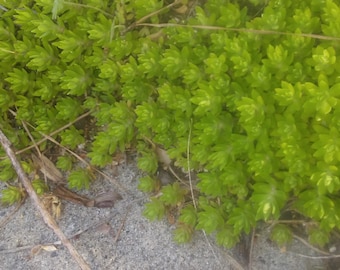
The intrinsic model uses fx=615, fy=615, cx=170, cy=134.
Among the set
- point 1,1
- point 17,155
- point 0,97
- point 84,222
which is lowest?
point 84,222

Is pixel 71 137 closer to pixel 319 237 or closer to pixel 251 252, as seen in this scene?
pixel 251 252

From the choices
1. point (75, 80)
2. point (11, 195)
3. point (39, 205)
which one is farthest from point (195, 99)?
point (11, 195)

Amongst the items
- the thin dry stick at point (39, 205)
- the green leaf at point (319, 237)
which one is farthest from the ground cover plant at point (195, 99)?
the thin dry stick at point (39, 205)

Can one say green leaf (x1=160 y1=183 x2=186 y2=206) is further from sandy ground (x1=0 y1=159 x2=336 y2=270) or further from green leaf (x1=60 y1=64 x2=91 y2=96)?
green leaf (x1=60 y1=64 x2=91 y2=96)

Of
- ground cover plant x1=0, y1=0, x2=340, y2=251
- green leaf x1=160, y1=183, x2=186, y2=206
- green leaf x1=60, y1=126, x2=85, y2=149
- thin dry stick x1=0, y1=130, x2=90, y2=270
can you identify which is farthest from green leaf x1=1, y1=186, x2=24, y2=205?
green leaf x1=160, y1=183, x2=186, y2=206

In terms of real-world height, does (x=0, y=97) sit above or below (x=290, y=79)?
below

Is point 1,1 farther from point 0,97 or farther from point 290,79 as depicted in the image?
point 290,79

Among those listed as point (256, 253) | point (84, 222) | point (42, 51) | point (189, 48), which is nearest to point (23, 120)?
point (42, 51)
